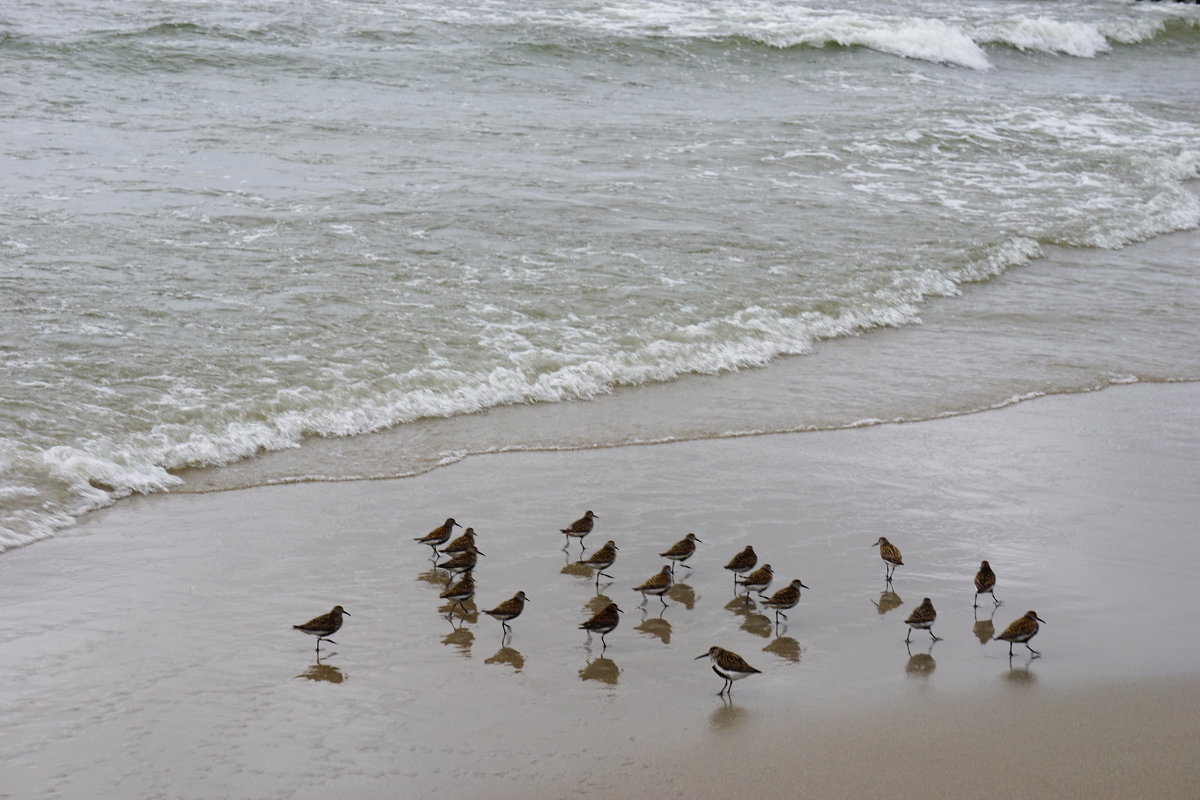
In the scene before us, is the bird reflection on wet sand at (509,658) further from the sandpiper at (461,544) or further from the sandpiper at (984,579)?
the sandpiper at (984,579)

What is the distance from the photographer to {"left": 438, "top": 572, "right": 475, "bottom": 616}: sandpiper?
6836mm

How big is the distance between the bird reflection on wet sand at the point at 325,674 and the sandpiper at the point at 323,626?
6.7 inches

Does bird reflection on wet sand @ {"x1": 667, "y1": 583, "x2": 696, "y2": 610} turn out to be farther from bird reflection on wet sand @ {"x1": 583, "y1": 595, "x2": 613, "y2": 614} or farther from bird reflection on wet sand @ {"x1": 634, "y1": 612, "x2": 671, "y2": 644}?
bird reflection on wet sand @ {"x1": 583, "y1": 595, "x2": 613, "y2": 614}

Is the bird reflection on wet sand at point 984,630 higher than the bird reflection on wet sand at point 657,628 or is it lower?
higher

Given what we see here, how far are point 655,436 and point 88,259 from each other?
20.4 feet

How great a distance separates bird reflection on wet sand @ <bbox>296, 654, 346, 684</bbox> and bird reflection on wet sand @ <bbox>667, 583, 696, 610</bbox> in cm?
194

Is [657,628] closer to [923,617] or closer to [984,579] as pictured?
[923,617]

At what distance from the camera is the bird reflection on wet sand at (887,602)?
705 centimetres

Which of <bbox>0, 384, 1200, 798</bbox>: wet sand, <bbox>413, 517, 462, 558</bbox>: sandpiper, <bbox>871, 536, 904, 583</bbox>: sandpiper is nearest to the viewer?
<bbox>0, 384, 1200, 798</bbox>: wet sand

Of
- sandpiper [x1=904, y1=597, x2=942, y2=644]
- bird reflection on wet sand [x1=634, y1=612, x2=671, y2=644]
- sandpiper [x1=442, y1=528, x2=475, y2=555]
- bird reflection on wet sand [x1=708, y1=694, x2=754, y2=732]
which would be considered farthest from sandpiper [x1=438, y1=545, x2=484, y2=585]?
sandpiper [x1=904, y1=597, x2=942, y2=644]

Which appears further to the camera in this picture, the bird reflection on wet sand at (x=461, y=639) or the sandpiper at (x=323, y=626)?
the bird reflection on wet sand at (x=461, y=639)

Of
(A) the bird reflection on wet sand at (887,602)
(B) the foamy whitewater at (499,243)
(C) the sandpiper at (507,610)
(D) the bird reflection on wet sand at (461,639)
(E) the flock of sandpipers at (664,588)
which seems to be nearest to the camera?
(E) the flock of sandpipers at (664,588)

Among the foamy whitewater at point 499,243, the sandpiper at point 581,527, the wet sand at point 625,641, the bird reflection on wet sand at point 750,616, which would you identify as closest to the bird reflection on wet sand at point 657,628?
the wet sand at point 625,641

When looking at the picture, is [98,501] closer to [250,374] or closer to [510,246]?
[250,374]
